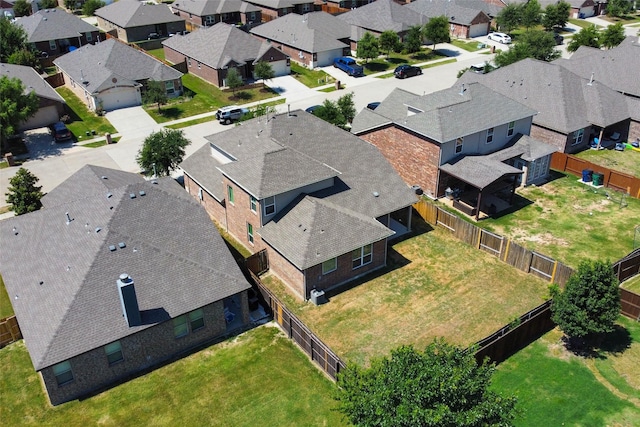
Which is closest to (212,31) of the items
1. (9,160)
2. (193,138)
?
(193,138)

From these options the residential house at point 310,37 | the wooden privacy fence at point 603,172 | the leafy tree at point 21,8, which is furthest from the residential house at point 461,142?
the leafy tree at point 21,8

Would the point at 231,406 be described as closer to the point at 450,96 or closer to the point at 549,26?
the point at 450,96

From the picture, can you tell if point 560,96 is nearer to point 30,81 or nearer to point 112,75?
point 112,75

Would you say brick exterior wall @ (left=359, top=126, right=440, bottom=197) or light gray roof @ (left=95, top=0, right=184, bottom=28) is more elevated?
light gray roof @ (left=95, top=0, right=184, bottom=28)

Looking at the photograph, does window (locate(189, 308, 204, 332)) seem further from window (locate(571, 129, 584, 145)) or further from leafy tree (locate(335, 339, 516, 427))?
window (locate(571, 129, 584, 145))

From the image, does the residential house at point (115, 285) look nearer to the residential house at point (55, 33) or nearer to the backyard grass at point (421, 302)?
the backyard grass at point (421, 302)

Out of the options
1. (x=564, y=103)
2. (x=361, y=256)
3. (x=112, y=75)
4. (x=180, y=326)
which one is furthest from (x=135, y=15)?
(x=180, y=326)

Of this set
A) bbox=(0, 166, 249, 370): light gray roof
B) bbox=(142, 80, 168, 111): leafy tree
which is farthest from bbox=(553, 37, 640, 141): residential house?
bbox=(142, 80, 168, 111): leafy tree
